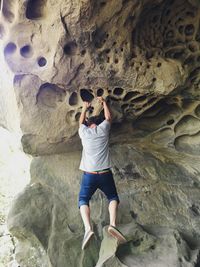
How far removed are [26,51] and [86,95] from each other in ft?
2.26

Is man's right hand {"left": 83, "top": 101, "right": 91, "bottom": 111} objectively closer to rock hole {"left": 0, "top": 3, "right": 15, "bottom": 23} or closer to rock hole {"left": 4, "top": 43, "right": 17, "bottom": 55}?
rock hole {"left": 4, "top": 43, "right": 17, "bottom": 55}

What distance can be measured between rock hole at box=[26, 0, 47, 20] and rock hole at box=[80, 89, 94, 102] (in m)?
0.78

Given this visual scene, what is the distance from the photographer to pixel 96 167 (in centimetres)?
310

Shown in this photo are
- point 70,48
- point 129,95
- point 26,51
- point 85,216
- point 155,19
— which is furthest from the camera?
point 155,19

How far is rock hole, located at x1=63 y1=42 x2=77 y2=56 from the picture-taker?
3.18 m

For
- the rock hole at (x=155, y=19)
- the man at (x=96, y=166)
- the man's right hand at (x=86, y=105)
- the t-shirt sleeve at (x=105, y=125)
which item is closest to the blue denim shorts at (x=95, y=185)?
the man at (x=96, y=166)

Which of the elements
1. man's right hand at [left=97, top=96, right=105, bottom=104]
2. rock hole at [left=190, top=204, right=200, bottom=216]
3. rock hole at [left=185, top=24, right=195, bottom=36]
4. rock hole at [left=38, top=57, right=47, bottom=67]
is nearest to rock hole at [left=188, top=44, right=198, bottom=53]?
rock hole at [left=185, top=24, right=195, bottom=36]

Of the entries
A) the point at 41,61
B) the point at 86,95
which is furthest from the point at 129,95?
the point at 41,61

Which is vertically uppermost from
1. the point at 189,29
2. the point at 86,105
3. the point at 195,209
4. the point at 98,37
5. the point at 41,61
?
the point at 189,29

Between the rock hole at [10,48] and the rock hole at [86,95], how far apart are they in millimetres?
737

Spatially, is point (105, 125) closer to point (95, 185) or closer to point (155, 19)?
point (95, 185)

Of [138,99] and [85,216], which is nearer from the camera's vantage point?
[85,216]

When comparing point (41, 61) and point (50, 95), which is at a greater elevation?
point (41, 61)

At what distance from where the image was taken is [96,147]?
3137 millimetres
